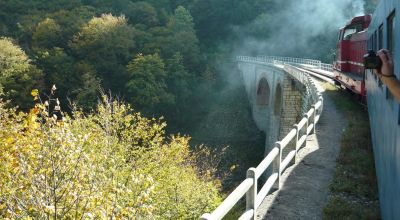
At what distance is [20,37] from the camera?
52.3 metres

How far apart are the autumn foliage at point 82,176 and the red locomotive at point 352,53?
918 centimetres

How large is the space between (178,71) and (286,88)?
73.4ft

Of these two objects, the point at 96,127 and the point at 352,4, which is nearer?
the point at 96,127

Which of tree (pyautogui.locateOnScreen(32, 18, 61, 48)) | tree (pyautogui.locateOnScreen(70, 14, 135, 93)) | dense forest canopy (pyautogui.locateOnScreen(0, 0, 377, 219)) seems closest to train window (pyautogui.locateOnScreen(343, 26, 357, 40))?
dense forest canopy (pyautogui.locateOnScreen(0, 0, 377, 219))

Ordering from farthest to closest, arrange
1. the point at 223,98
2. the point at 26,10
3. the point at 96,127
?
the point at 26,10, the point at 223,98, the point at 96,127

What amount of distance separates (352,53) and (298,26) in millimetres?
50889

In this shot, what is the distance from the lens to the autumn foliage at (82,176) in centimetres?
736

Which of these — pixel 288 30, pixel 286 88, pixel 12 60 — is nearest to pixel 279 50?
pixel 288 30

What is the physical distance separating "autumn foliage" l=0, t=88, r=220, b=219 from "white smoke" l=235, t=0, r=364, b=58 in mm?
54208

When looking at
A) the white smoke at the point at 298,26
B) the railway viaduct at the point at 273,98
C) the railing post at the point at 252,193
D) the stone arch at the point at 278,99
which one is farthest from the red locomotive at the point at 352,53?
the white smoke at the point at 298,26

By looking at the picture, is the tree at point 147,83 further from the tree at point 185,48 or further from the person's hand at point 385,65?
the person's hand at point 385,65

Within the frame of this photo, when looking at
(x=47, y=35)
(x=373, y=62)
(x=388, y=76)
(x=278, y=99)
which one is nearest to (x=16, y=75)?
(x=47, y=35)

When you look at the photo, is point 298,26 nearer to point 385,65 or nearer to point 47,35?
point 47,35

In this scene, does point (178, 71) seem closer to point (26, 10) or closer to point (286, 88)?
point (286, 88)
